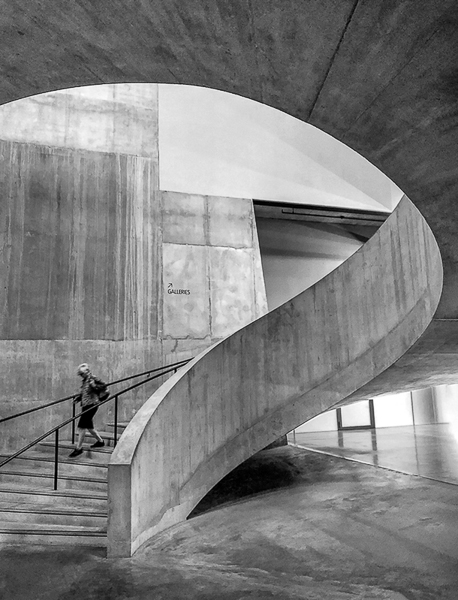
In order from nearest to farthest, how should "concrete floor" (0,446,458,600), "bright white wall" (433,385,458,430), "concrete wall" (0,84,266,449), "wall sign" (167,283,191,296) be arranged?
"concrete floor" (0,446,458,600)
"concrete wall" (0,84,266,449)
"wall sign" (167,283,191,296)
"bright white wall" (433,385,458,430)

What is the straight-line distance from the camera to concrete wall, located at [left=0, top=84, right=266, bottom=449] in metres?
9.48

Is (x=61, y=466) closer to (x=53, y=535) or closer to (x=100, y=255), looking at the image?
(x=53, y=535)

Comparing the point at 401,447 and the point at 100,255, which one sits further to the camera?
the point at 401,447

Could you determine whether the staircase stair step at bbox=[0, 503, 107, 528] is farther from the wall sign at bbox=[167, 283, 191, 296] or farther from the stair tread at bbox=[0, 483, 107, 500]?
the wall sign at bbox=[167, 283, 191, 296]

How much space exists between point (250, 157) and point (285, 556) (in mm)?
9631

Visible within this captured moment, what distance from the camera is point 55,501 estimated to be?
20.2 ft

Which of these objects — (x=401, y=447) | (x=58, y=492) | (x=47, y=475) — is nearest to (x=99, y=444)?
(x=47, y=475)

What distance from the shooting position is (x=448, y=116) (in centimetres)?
265

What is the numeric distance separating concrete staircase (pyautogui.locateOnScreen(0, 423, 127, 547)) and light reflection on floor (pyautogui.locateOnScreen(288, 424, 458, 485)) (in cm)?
518

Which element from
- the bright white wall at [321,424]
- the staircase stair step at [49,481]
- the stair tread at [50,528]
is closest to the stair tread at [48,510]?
the stair tread at [50,528]

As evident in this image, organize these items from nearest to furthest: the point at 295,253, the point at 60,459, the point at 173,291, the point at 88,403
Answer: the point at 60,459 → the point at 88,403 → the point at 173,291 → the point at 295,253

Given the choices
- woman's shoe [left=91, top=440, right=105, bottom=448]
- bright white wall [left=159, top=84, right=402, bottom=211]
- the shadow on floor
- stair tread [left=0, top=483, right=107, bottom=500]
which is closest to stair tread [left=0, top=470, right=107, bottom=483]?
stair tread [left=0, top=483, right=107, bottom=500]

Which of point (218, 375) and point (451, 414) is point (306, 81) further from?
point (451, 414)

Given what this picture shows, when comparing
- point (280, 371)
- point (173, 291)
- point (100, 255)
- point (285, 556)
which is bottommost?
point (285, 556)
